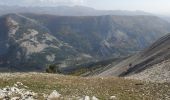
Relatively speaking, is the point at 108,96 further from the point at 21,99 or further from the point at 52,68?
the point at 52,68

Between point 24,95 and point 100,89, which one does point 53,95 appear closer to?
point 24,95

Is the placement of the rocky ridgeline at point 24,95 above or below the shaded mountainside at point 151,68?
above

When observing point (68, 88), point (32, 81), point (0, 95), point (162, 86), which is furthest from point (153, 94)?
point (0, 95)

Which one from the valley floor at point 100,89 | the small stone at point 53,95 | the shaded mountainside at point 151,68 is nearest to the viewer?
the small stone at point 53,95

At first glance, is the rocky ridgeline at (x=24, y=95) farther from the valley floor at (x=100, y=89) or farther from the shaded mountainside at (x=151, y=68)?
the shaded mountainside at (x=151, y=68)

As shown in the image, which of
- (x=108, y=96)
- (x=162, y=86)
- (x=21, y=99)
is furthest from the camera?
(x=162, y=86)

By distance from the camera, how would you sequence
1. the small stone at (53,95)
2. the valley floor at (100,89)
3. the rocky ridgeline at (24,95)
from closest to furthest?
1. the rocky ridgeline at (24,95)
2. the small stone at (53,95)
3. the valley floor at (100,89)

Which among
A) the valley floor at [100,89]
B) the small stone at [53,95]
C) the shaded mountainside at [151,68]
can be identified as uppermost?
the small stone at [53,95]

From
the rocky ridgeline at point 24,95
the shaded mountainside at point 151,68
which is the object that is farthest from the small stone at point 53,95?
the shaded mountainside at point 151,68

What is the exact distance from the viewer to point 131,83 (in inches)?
1763

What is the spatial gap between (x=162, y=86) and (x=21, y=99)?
20.0 meters

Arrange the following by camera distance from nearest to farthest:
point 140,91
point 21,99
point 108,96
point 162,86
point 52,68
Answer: point 21,99 < point 108,96 < point 140,91 < point 162,86 < point 52,68

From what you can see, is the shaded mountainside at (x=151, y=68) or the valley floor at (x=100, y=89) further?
the shaded mountainside at (x=151, y=68)

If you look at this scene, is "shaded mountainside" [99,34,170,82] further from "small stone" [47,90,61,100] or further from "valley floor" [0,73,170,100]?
"small stone" [47,90,61,100]
